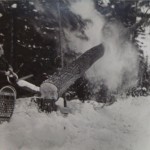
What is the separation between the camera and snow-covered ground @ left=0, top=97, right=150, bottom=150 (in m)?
2.65

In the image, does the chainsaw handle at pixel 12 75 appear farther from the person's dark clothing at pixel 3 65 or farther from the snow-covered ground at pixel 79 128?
the snow-covered ground at pixel 79 128

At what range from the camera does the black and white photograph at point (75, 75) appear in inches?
108

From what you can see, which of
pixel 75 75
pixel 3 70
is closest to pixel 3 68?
pixel 3 70

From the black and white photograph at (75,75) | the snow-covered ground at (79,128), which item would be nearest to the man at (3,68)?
the black and white photograph at (75,75)

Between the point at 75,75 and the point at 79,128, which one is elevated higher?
the point at 75,75

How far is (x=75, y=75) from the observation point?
299 cm

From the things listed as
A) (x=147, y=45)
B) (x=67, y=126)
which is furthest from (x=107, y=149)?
(x=147, y=45)

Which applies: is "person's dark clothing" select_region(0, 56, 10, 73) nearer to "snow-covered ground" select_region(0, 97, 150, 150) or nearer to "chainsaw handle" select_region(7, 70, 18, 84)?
"chainsaw handle" select_region(7, 70, 18, 84)

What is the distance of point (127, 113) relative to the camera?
10.1ft

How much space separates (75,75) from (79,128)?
0.46m

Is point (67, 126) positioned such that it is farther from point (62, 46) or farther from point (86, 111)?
point (62, 46)

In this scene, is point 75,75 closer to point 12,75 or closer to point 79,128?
point 79,128

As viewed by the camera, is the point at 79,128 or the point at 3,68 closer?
the point at 79,128

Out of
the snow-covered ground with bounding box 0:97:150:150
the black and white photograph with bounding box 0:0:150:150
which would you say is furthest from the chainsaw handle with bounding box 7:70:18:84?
the snow-covered ground with bounding box 0:97:150:150
